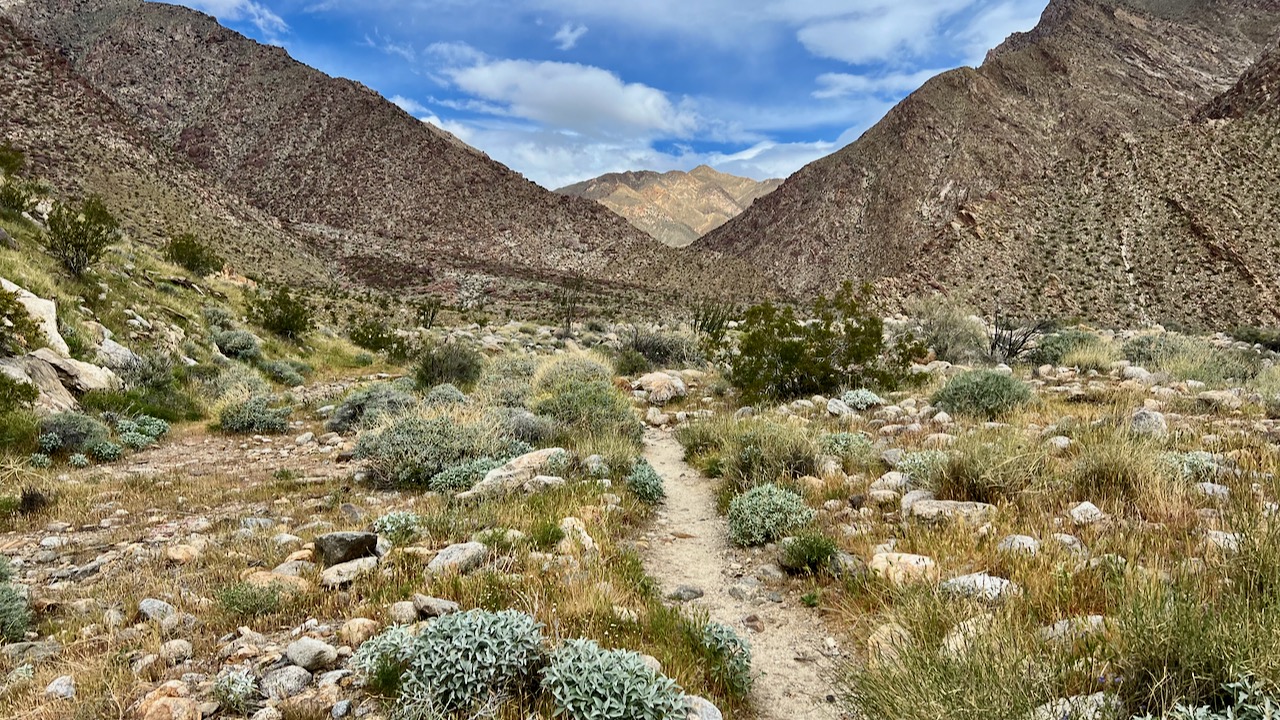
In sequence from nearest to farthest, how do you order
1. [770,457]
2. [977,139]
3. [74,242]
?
[770,457] < [74,242] < [977,139]

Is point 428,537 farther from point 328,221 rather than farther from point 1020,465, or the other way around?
point 328,221

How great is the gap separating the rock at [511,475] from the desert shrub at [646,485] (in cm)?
94

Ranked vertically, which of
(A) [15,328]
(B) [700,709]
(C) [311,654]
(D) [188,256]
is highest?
(D) [188,256]

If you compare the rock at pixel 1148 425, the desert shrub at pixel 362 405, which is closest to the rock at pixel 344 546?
the desert shrub at pixel 362 405

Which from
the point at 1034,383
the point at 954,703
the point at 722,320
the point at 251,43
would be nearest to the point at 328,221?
the point at 251,43

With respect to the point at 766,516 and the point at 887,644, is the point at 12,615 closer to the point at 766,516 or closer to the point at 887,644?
the point at 887,644

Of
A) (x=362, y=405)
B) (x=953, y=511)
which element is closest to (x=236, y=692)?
(x=953, y=511)

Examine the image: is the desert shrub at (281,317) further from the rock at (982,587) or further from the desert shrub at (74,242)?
the rock at (982,587)

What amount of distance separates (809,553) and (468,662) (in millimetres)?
2728

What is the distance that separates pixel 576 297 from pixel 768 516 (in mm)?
41339

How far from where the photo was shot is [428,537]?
191 inches

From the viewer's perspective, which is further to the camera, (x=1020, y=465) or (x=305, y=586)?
(x=1020, y=465)

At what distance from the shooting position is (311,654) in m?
3.02

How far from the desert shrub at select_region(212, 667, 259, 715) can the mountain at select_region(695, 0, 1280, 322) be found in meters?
51.2
